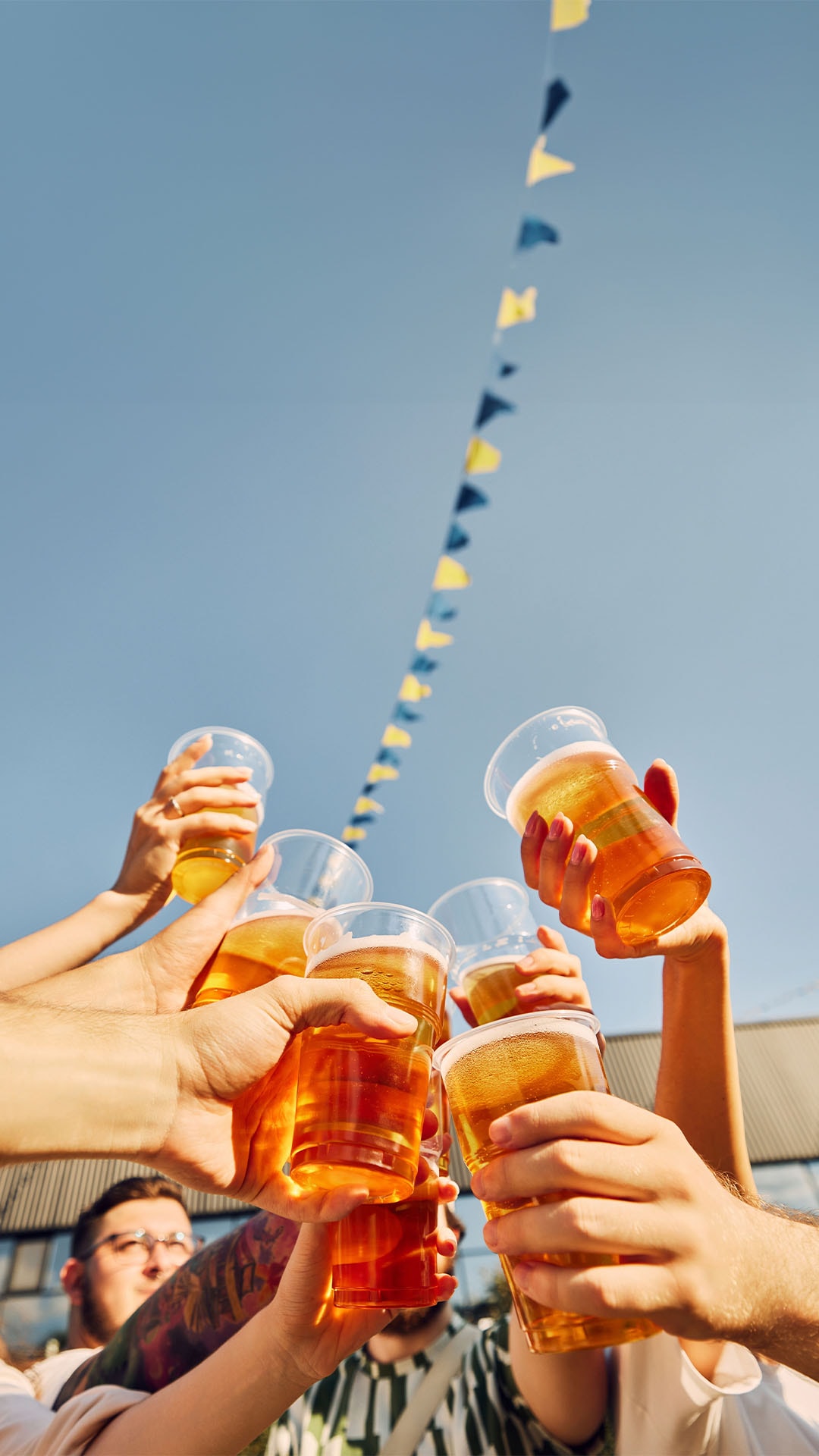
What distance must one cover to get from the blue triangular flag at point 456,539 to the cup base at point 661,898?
3096 mm

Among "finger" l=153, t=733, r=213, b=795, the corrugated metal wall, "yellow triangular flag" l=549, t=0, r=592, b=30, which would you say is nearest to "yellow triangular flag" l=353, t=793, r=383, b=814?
"finger" l=153, t=733, r=213, b=795

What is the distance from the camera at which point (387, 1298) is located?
1271mm

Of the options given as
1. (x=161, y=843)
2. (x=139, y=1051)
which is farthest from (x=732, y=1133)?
(x=161, y=843)

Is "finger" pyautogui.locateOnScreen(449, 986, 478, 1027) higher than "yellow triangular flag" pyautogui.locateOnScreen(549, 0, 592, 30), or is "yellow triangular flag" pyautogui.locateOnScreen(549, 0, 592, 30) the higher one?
"yellow triangular flag" pyautogui.locateOnScreen(549, 0, 592, 30)

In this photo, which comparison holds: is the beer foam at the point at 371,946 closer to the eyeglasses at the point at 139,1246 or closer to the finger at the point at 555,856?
the finger at the point at 555,856

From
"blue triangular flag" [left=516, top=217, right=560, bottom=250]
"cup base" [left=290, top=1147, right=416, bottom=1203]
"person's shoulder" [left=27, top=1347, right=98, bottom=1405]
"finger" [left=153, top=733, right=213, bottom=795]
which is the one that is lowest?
"person's shoulder" [left=27, top=1347, right=98, bottom=1405]

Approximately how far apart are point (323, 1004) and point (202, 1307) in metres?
1.49

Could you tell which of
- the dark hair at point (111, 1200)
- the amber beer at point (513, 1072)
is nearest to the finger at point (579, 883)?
the amber beer at point (513, 1072)

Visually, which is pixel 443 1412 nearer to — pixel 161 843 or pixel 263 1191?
pixel 263 1191

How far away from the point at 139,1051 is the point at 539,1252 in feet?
2.58

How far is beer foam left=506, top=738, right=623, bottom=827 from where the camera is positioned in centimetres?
187

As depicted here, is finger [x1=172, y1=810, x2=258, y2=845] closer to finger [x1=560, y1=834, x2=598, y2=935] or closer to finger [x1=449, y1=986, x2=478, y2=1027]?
finger [x1=449, y1=986, x2=478, y2=1027]

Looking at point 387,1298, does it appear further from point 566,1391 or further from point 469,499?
point 469,499

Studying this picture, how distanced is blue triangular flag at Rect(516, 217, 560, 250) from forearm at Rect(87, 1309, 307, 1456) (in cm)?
437
